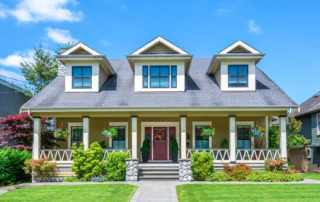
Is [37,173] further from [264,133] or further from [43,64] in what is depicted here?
[43,64]

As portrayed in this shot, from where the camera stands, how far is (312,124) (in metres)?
23.4

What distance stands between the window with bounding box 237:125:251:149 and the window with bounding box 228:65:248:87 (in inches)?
103

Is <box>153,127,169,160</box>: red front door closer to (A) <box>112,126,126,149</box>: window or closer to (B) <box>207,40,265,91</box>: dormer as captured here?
(A) <box>112,126,126,149</box>: window

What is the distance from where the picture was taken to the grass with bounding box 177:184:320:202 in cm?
Answer: 937

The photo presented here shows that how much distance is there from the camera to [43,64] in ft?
106

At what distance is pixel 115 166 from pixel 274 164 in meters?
→ 7.22

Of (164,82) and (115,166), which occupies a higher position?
(164,82)

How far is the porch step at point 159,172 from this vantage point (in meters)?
14.0

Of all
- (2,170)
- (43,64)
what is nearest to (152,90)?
(2,170)

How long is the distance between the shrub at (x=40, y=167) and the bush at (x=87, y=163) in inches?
48.5

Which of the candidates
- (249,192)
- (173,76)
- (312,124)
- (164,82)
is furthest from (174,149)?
(312,124)

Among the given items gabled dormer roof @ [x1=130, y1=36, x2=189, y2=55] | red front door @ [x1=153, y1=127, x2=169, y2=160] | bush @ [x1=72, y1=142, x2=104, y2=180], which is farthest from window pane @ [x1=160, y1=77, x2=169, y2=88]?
bush @ [x1=72, y1=142, x2=104, y2=180]

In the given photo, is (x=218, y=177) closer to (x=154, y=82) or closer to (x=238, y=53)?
(x=154, y=82)

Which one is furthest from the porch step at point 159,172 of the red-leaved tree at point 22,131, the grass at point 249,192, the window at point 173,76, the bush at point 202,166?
the red-leaved tree at point 22,131
